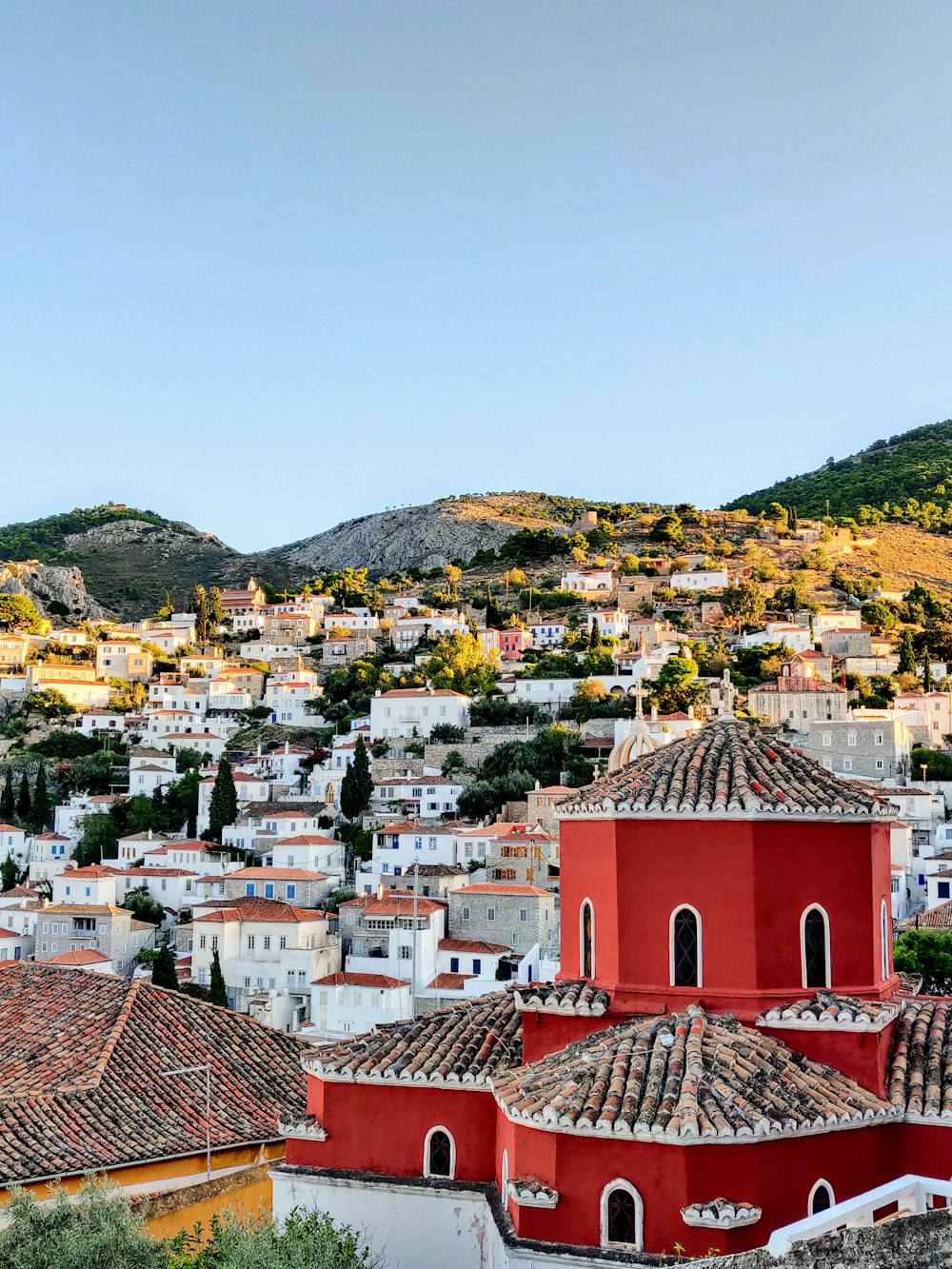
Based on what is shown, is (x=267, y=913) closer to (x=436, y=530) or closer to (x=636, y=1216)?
(x=636, y=1216)

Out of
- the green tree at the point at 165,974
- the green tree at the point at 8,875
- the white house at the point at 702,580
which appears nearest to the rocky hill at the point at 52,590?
the white house at the point at 702,580

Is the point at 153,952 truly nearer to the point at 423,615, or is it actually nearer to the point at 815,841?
the point at 815,841

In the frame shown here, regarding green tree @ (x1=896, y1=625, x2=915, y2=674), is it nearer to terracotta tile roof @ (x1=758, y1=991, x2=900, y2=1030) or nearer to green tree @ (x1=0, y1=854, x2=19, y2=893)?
green tree @ (x1=0, y1=854, x2=19, y2=893)

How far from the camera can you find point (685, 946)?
9.59m

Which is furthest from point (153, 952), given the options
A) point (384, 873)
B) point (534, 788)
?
point (534, 788)

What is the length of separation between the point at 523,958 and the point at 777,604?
52.0 meters

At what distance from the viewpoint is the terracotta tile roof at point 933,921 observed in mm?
33781

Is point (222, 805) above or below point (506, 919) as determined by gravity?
above

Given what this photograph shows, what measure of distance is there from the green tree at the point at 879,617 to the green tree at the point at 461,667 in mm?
25546

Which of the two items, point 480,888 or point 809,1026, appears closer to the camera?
point 809,1026

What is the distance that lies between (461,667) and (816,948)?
208 ft

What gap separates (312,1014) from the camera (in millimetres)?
36188

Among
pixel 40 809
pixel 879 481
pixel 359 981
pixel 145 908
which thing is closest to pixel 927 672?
pixel 359 981

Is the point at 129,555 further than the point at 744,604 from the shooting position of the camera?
Yes
